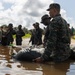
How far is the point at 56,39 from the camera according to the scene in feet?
24.1

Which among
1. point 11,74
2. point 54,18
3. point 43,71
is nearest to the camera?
point 11,74

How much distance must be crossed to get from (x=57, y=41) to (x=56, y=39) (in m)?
0.15

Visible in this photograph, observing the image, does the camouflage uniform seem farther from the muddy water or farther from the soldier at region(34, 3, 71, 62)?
the muddy water

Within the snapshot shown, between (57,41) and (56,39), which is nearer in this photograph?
(56,39)

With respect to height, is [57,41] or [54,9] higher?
[54,9]

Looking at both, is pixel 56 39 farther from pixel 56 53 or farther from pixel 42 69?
pixel 42 69

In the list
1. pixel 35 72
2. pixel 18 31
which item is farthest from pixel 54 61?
pixel 18 31

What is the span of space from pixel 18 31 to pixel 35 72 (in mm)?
12890

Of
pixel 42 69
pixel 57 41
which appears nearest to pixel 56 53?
pixel 57 41

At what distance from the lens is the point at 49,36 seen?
7.33 metres

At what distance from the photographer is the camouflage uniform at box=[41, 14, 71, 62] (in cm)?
729

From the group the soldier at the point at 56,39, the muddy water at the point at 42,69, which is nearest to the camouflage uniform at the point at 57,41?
the soldier at the point at 56,39

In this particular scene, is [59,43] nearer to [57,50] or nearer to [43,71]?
[57,50]

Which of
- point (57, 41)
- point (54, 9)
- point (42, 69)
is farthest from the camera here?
point (57, 41)
